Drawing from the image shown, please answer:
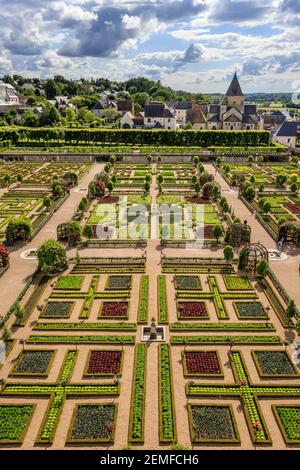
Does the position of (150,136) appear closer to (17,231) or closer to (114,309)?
(17,231)

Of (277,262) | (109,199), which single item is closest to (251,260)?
(277,262)

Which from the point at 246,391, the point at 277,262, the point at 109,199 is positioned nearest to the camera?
the point at 246,391

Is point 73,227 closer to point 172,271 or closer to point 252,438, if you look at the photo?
point 172,271

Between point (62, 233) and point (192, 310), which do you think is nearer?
point (192, 310)

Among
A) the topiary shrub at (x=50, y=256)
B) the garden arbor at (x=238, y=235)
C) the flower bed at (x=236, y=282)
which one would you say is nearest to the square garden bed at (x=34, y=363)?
the topiary shrub at (x=50, y=256)

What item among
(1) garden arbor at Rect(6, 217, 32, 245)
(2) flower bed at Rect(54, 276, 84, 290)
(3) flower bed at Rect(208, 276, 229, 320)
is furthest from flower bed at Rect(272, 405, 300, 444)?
(1) garden arbor at Rect(6, 217, 32, 245)

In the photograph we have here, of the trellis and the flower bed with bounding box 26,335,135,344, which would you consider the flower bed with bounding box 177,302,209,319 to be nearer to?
the flower bed with bounding box 26,335,135,344

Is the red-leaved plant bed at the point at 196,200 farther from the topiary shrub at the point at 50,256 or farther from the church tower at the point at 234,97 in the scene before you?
the church tower at the point at 234,97
